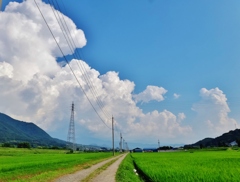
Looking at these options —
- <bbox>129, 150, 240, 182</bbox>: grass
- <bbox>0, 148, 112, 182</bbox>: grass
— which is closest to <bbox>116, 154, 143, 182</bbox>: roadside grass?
<bbox>129, 150, 240, 182</bbox>: grass

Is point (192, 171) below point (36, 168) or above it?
below

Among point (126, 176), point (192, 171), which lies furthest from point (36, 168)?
point (192, 171)

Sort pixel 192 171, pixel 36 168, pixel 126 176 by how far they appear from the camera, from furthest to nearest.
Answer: pixel 36 168 → pixel 126 176 → pixel 192 171

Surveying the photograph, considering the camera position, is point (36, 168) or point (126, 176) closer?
point (126, 176)

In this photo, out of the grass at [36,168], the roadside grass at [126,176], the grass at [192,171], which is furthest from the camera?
the grass at [36,168]

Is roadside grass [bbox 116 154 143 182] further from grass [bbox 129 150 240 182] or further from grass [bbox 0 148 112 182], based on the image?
grass [bbox 0 148 112 182]

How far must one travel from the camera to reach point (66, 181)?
17812 mm

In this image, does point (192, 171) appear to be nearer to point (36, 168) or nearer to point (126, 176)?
point (126, 176)


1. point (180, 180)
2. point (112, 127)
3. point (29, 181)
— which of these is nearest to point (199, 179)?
point (180, 180)

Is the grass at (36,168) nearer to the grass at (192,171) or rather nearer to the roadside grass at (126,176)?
the roadside grass at (126,176)

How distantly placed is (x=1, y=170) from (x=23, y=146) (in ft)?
407

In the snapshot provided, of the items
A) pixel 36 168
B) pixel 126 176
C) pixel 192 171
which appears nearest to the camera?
pixel 192 171

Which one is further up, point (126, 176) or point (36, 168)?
point (36, 168)

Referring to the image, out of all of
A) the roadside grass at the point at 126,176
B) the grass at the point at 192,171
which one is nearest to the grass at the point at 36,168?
the roadside grass at the point at 126,176
